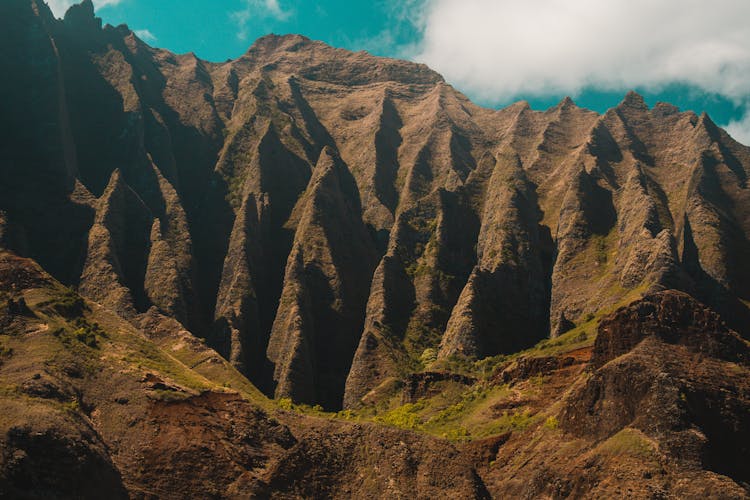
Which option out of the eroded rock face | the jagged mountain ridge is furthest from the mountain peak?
the eroded rock face

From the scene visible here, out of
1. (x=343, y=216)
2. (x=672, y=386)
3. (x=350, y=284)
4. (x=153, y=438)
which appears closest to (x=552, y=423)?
(x=672, y=386)

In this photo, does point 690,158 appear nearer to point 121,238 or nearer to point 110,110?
point 121,238

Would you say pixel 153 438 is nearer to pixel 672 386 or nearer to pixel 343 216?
pixel 672 386

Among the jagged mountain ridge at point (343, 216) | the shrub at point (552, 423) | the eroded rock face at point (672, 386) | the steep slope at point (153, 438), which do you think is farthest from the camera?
the jagged mountain ridge at point (343, 216)

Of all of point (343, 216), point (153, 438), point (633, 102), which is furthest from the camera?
point (633, 102)

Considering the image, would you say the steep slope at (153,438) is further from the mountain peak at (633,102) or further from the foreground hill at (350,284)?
the mountain peak at (633,102)

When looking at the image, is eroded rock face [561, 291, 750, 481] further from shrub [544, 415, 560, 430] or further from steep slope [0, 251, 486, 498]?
steep slope [0, 251, 486, 498]

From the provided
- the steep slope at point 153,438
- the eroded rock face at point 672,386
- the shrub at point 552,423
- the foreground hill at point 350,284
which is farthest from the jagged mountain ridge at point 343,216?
the steep slope at point 153,438
